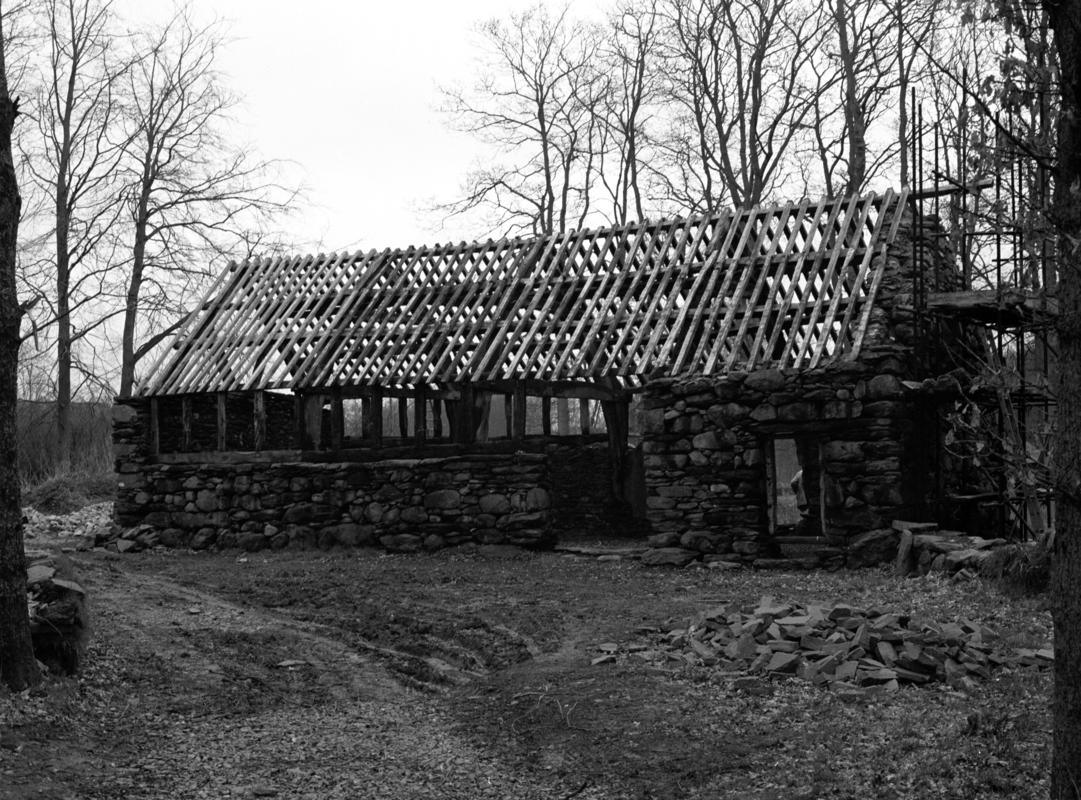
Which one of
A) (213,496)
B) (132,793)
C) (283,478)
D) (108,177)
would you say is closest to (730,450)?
(283,478)

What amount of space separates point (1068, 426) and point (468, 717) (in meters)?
4.26

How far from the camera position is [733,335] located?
14.8 m

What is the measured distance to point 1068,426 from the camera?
4555mm

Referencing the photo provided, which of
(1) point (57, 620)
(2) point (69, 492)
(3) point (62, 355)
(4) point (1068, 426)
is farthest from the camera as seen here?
(3) point (62, 355)

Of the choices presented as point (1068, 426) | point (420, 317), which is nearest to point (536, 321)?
point (420, 317)

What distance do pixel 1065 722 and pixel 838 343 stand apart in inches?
362

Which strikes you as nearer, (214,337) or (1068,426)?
(1068,426)

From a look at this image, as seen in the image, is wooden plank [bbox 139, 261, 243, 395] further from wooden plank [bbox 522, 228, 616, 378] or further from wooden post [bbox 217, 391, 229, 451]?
wooden plank [bbox 522, 228, 616, 378]

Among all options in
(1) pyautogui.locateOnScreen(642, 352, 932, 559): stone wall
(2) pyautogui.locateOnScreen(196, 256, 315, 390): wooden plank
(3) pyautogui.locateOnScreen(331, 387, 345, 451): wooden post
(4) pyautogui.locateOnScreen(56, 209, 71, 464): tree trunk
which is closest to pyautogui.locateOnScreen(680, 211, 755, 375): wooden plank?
(1) pyautogui.locateOnScreen(642, 352, 932, 559): stone wall

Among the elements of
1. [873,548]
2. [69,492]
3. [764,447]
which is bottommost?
[873,548]

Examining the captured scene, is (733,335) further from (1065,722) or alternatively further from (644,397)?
(1065,722)

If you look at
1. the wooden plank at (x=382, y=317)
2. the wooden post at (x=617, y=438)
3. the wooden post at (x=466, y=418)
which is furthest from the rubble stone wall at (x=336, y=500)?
the wooden post at (x=617, y=438)

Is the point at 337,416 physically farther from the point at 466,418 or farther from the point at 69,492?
the point at 69,492

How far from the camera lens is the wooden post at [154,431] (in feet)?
59.9
